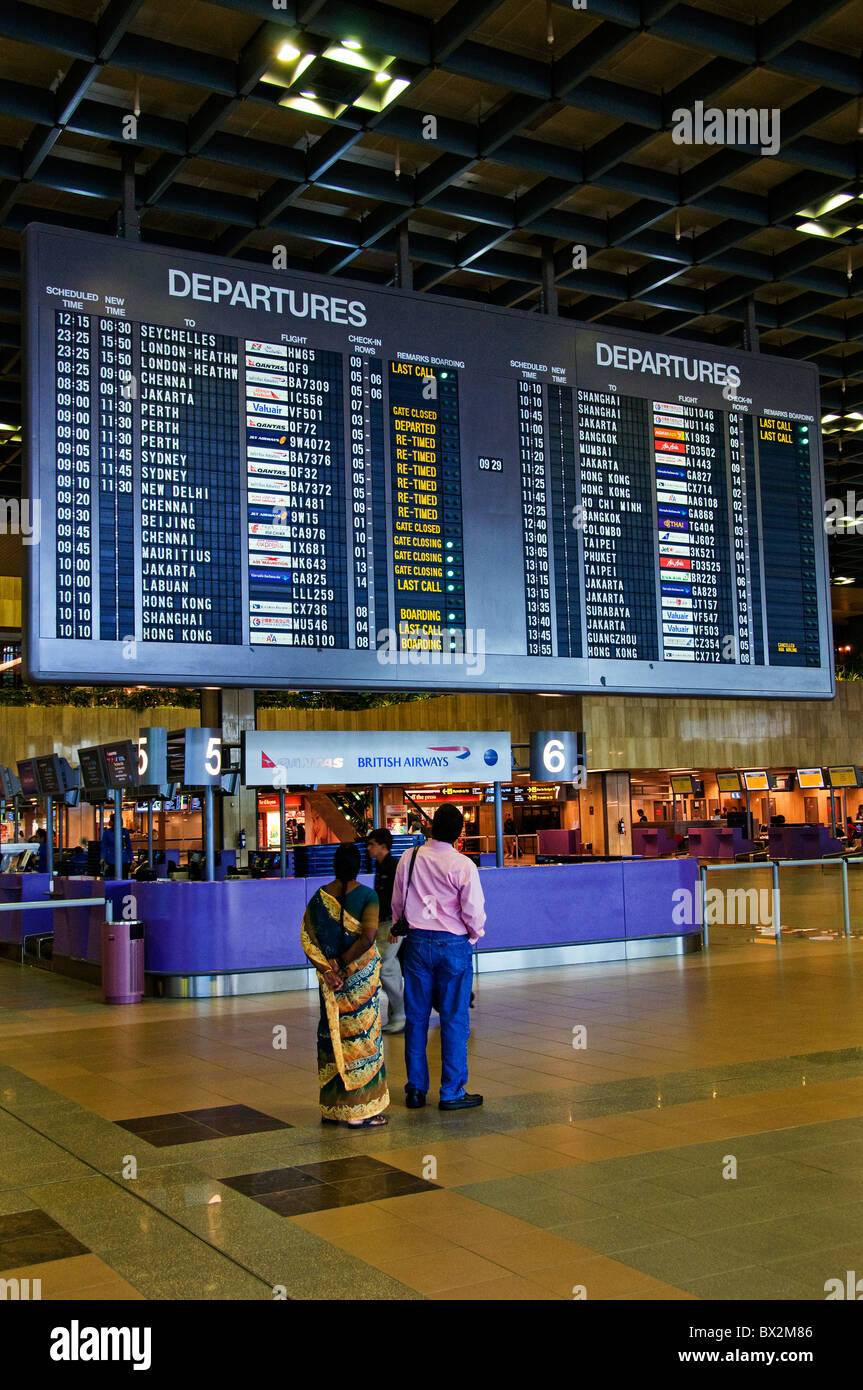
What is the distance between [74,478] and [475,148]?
3942mm

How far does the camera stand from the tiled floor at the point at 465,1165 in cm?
390

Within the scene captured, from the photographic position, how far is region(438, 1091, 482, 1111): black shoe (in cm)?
628

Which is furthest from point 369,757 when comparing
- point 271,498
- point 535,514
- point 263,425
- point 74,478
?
point 74,478

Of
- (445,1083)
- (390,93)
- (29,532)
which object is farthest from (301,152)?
(445,1083)

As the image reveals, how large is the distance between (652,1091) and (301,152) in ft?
23.8

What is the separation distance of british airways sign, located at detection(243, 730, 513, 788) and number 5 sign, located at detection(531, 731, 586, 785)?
29cm

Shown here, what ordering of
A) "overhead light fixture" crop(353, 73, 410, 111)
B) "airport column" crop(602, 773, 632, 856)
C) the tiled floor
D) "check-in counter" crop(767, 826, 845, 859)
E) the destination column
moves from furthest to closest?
"check-in counter" crop(767, 826, 845, 859)
"airport column" crop(602, 773, 632, 856)
the destination column
"overhead light fixture" crop(353, 73, 410, 111)
the tiled floor

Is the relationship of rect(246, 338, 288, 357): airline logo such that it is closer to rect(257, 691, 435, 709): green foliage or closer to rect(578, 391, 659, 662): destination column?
rect(578, 391, 659, 662): destination column

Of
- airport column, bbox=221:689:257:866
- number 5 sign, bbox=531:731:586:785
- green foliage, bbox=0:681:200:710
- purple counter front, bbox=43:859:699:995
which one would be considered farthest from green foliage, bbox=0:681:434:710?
number 5 sign, bbox=531:731:586:785

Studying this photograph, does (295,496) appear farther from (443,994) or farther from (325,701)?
(325,701)

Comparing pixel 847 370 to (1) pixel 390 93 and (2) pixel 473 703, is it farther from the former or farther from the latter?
(2) pixel 473 703

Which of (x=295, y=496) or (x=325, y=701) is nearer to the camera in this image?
(x=295, y=496)

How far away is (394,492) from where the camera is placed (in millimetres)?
9633

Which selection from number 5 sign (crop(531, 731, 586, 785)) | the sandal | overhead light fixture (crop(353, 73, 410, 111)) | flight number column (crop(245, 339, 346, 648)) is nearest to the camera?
the sandal
